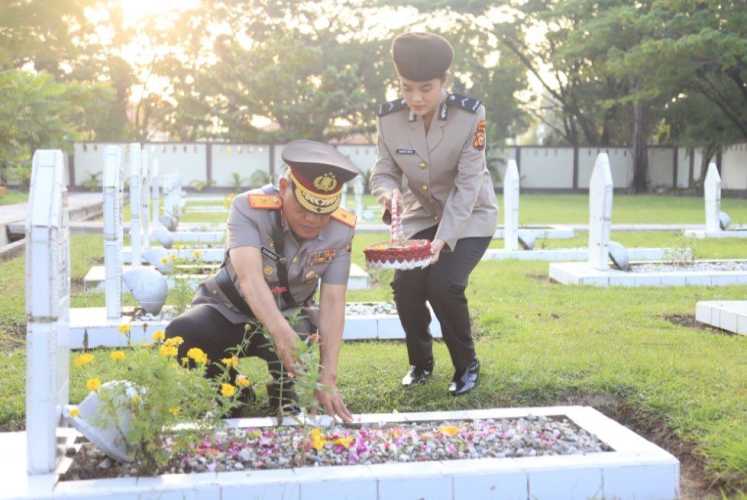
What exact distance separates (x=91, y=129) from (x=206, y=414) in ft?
106

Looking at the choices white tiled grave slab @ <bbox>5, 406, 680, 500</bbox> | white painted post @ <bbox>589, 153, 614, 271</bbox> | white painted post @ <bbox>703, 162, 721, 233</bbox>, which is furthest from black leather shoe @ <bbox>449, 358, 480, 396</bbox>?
white painted post @ <bbox>703, 162, 721, 233</bbox>

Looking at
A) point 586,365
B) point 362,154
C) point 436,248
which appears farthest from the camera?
point 362,154

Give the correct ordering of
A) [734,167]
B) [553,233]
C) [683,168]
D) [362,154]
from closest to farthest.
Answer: [553,233] → [734,167] → [683,168] → [362,154]

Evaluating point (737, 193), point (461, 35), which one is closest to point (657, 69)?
point (737, 193)

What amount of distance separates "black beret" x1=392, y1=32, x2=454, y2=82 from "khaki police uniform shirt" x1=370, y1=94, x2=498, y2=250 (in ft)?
0.91

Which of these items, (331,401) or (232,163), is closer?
(331,401)

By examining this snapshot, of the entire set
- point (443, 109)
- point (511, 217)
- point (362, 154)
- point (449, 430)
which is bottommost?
point (449, 430)

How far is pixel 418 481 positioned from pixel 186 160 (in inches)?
1181

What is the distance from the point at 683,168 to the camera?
32.0 metres

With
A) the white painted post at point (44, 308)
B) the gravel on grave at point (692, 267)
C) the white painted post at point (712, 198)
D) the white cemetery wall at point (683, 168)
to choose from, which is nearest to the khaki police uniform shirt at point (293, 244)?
the white painted post at point (44, 308)

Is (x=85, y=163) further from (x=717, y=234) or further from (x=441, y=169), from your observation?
(x=441, y=169)

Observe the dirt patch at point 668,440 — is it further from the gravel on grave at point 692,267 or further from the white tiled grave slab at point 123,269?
the gravel on grave at point 692,267

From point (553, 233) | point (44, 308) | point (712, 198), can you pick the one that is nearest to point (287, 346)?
point (44, 308)

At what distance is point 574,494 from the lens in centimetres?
275
